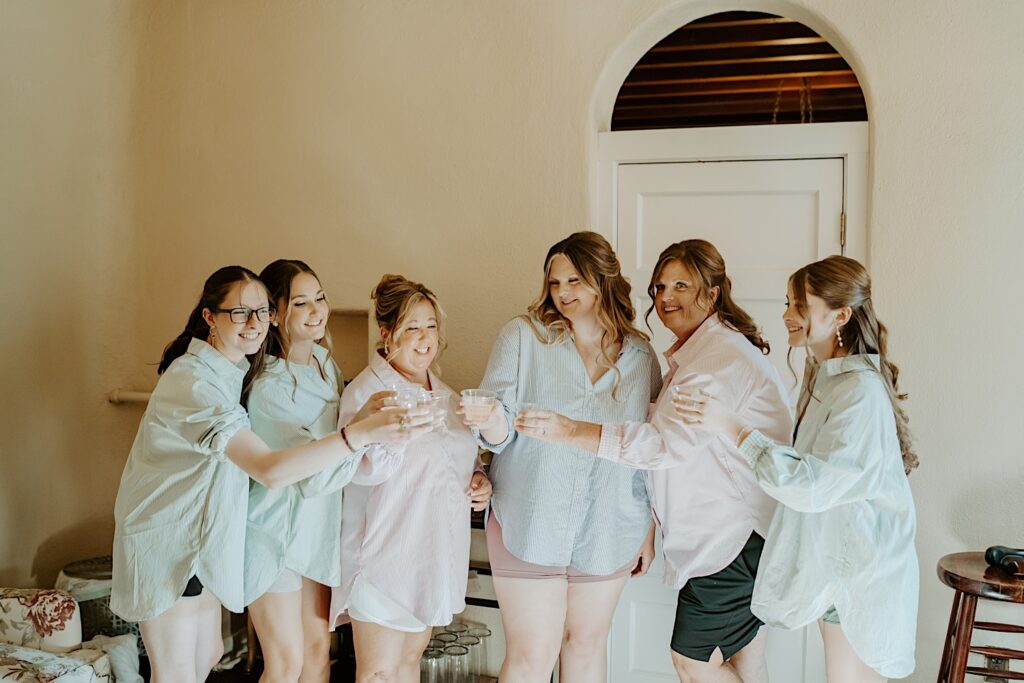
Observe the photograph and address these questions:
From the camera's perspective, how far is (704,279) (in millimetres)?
2545

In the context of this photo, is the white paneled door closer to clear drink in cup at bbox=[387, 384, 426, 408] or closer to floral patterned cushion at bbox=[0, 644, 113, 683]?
clear drink in cup at bbox=[387, 384, 426, 408]

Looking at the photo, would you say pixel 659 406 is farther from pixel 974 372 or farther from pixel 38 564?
pixel 38 564

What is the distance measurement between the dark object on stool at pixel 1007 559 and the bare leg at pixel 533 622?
3.93ft

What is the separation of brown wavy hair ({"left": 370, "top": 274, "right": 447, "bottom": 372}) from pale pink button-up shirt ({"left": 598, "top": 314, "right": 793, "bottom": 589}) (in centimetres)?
61

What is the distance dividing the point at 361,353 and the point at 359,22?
128 cm

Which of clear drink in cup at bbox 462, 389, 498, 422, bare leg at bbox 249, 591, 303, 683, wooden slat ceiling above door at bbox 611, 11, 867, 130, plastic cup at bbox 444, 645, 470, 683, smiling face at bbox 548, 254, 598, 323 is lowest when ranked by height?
plastic cup at bbox 444, 645, 470, 683

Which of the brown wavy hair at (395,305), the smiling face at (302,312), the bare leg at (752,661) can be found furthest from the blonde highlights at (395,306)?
the bare leg at (752,661)

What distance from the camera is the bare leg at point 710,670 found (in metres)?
2.52

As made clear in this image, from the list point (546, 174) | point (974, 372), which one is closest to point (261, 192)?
point (546, 174)

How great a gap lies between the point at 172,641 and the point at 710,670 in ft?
4.66

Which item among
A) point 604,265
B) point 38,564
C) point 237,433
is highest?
point 604,265

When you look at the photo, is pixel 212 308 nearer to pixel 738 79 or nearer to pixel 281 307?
pixel 281 307

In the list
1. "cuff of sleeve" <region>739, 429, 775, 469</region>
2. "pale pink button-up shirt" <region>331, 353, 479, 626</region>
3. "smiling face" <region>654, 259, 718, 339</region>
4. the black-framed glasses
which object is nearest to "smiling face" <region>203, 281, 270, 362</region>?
the black-framed glasses

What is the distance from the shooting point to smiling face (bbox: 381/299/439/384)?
253 cm
